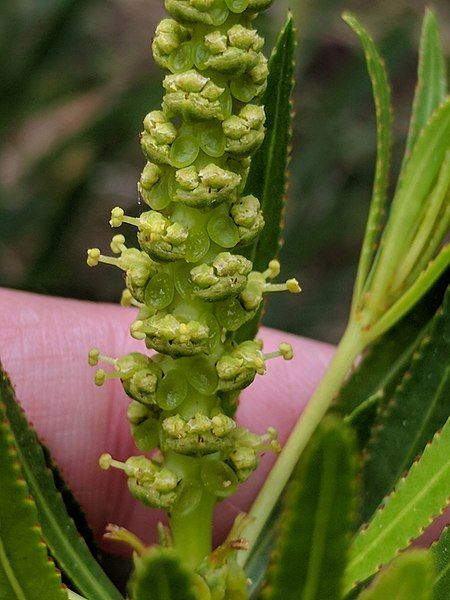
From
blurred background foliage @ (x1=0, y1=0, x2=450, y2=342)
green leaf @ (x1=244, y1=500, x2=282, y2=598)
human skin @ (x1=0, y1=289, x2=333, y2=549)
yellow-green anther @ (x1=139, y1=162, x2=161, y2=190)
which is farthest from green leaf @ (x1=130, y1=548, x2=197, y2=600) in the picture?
blurred background foliage @ (x1=0, y1=0, x2=450, y2=342)

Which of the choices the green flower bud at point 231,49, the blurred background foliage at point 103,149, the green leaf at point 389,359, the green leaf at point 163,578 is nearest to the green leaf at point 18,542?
the green leaf at point 163,578

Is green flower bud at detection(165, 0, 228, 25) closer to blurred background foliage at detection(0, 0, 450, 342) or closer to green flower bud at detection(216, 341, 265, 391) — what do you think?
green flower bud at detection(216, 341, 265, 391)

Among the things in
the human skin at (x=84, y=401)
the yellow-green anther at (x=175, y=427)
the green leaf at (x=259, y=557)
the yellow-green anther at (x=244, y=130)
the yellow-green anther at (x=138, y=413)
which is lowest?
the human skin at (x=84, y=401)

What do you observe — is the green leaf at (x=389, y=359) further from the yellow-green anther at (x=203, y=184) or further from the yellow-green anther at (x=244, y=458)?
the yellow-green anther at (x=203, y=184)

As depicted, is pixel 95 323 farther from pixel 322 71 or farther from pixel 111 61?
pixel 322 71

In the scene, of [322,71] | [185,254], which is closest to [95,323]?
[185,254]
